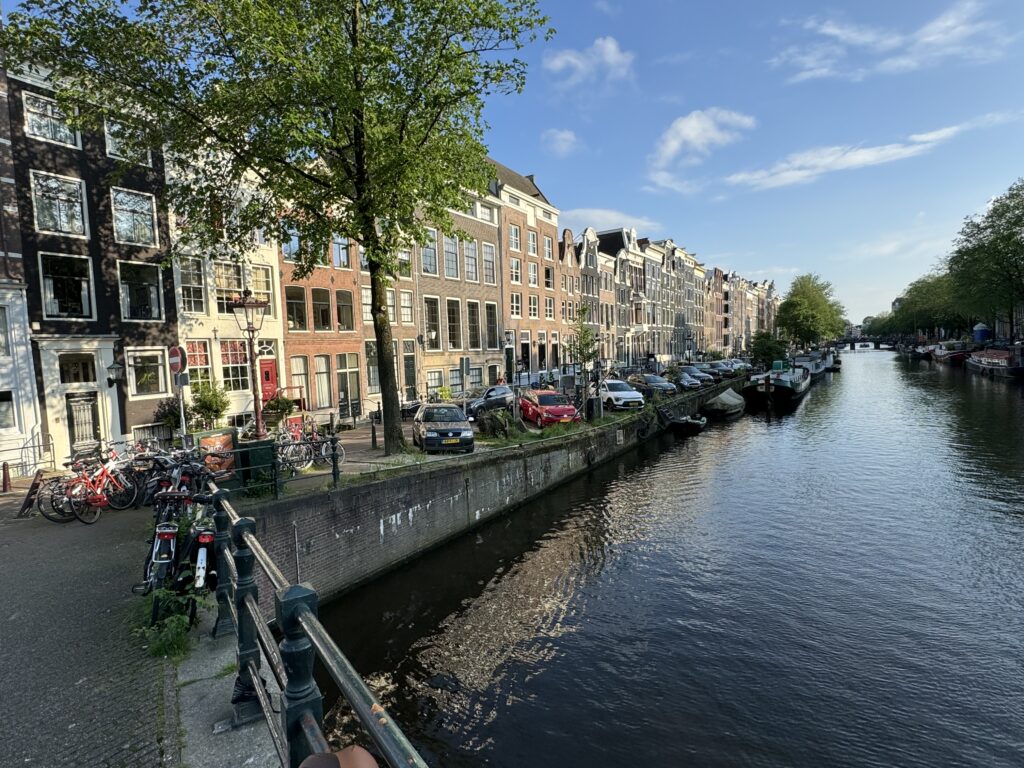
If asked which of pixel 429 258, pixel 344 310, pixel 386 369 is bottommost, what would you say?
pixel 386 369

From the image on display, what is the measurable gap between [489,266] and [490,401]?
15804 millimetres

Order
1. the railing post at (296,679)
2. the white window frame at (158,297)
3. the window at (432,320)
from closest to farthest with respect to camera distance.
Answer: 1. the railing post at (296,679)
2. the white window frame at (158,297)
3. the window at (432,320)

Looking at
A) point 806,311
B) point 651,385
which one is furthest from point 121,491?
point 806,311

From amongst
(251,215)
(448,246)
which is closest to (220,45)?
(251,215)

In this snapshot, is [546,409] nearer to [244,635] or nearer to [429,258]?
[429,258]

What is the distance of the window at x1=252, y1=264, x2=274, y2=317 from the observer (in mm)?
23031

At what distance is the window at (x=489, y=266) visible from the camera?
3919cm

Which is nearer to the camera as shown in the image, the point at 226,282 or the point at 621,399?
the point at 226,282

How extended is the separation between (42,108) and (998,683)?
26300 mm

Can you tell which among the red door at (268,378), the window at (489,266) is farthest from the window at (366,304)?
the window at (489,266)

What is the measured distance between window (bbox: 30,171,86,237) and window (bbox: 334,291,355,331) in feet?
35.3

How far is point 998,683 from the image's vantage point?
8.91 meters

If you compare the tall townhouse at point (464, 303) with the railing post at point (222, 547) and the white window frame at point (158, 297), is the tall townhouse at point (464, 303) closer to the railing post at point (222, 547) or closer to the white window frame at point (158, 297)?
the white window frame at point (158, 297)

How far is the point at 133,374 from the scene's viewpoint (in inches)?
740
